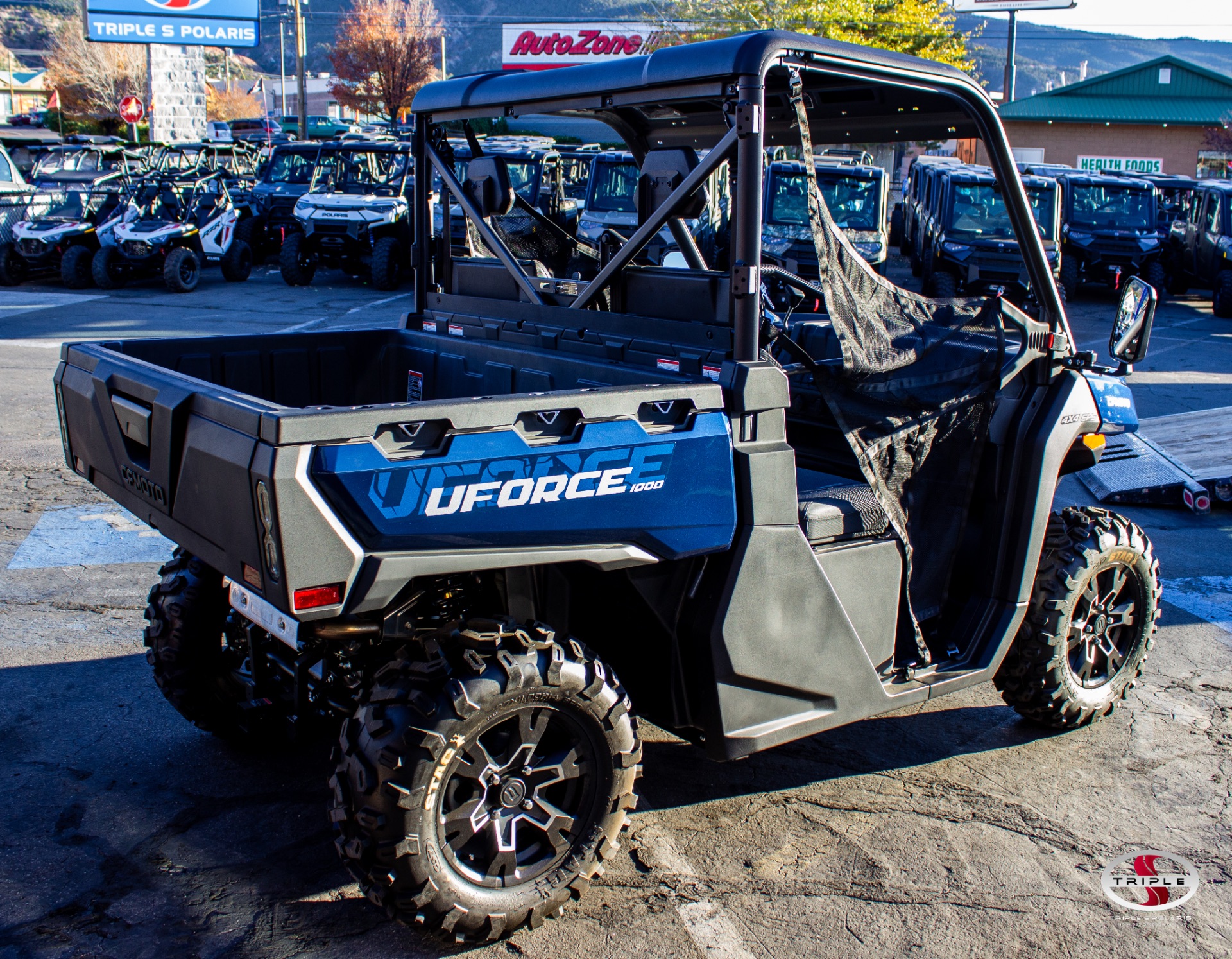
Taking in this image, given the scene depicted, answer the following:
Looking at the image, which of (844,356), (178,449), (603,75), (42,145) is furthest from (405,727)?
(42,145)

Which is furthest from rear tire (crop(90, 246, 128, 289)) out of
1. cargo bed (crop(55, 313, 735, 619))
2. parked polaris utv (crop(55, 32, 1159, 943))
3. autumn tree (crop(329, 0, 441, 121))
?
autumn tree (crop(329, 0, 441, 121))

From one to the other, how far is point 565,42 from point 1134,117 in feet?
69.7

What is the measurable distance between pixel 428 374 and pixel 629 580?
4.68 feet

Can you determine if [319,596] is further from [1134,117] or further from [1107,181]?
[1134,117]

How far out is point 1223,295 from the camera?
16547 millimetres

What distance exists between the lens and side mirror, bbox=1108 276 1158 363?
11.7 feet

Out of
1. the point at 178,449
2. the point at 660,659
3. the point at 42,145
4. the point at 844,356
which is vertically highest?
the point at 42,145

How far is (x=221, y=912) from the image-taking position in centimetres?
288

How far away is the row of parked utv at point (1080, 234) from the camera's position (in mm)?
16188

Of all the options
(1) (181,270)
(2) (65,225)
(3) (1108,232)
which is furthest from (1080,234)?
(2) (65,225)

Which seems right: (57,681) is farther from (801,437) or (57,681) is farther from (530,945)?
(801,437)

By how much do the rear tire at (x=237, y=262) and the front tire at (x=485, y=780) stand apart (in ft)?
52.7

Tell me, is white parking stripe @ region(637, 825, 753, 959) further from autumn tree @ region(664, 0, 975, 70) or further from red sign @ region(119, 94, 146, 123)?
red sign @ region(119, 94, 146, 123)

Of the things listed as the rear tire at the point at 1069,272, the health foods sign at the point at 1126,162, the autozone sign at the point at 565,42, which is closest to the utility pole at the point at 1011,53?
the rear tire at the point at 1069,272
